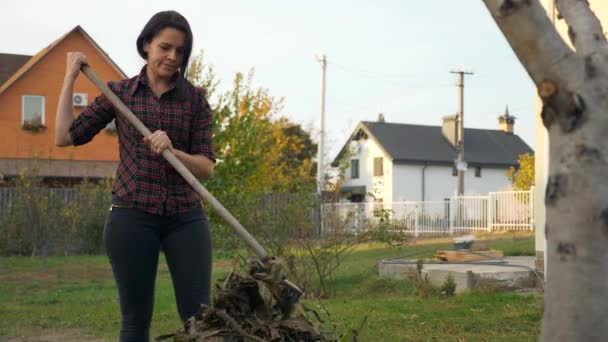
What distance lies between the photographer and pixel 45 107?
31.1m

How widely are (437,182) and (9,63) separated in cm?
2687

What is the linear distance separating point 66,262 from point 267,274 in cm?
1624

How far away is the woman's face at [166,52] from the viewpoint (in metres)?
3.80

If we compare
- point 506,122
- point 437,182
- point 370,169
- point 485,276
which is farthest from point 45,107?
point 506,122

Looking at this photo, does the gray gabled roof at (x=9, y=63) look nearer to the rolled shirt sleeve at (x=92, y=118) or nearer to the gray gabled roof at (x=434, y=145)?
the gray gabled roof at (x=434, y=145)

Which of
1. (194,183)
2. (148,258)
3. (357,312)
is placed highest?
(194,183)

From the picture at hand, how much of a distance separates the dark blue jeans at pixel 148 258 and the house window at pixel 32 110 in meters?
28.3

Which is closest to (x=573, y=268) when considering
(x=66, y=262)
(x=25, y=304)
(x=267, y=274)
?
Result: (x=267, y=274)

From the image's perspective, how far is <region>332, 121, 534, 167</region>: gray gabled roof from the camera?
50438 mm

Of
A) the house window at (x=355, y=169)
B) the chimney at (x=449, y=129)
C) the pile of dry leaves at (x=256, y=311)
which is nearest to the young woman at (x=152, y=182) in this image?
the pile of dry leaves at (x=256, y=311)

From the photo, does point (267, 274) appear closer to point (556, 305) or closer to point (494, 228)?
point (556, 305)

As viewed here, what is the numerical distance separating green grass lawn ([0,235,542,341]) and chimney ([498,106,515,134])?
4707cm

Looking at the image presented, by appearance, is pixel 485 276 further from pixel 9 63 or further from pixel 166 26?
pixel 9 63

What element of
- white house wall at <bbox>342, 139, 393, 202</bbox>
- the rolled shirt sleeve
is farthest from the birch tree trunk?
white house wall at <bbox>342, 139, 393, 202</bbox>
